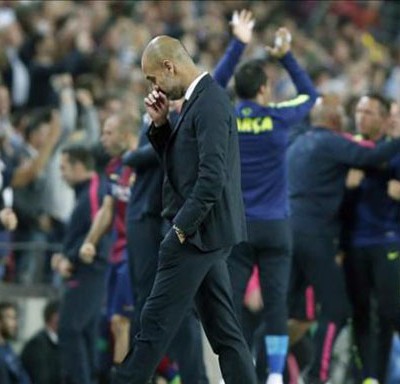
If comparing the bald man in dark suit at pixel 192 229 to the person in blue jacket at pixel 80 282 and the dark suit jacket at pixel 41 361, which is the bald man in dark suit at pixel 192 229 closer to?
the person in blue jacket at pixel 80 282

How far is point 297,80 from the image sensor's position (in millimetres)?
10617

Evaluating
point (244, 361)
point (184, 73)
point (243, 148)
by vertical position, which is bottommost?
point (244, 361)

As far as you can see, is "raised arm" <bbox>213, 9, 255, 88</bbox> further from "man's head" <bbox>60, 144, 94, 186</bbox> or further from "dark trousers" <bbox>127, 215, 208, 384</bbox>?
"man's head" <bbox>60, 144, 94, 186</bbox>

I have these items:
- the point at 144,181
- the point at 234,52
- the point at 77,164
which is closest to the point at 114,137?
the point at 77,164

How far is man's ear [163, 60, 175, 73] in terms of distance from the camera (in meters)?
8.45

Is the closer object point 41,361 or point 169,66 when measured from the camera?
point 169,66

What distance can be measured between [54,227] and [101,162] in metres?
1.68

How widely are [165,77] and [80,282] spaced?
3.62m

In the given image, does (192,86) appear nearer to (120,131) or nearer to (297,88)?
(297,88)

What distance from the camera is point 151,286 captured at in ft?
33.5

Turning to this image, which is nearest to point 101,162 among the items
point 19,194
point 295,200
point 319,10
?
point 19,194

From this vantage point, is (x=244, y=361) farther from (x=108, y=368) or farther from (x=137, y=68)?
(x=137, y=68)

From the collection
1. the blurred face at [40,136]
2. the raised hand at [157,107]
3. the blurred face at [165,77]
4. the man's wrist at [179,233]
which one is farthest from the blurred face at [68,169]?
the man's wrist at [179,233]

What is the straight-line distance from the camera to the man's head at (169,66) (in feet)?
27.8
